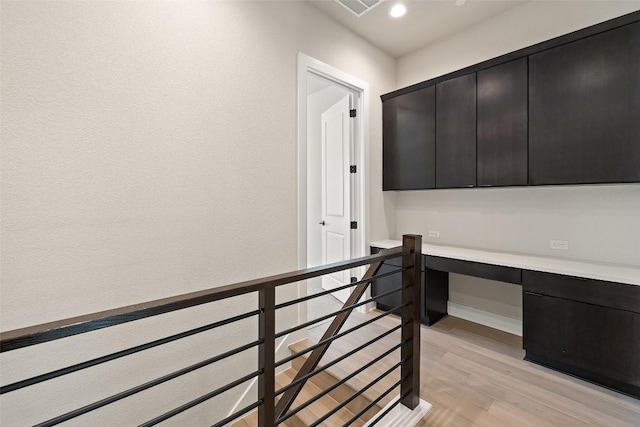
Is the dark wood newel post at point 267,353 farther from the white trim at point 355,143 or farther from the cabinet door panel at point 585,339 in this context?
the cabinet door panel at point 585,339

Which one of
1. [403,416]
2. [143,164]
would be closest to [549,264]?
[403,416]

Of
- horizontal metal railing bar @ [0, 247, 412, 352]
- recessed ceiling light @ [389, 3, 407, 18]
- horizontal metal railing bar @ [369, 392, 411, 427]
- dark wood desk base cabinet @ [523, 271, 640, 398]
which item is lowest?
horizontal metal railing bar @ [369, 392, 411, 427]

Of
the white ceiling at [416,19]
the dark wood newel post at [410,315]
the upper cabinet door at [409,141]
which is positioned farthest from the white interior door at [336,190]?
the dark wood newel post at [410,315]

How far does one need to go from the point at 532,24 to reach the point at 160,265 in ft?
11.9

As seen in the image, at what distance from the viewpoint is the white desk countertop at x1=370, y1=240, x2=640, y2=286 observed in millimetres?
1928

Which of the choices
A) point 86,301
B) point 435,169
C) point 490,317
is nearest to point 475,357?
point 490,317

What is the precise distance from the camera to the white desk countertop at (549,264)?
1.93 m

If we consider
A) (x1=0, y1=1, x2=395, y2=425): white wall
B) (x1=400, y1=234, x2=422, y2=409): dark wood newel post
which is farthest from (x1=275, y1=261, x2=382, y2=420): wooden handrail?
(x1=0, y1=1, x2=395, y2=425): white wall

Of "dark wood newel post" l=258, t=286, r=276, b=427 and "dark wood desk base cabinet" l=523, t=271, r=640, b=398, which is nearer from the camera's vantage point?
"dark wood newel post" l=258, t=286, r=276, b=427

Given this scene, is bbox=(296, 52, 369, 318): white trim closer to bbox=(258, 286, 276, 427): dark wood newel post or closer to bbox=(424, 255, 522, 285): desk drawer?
bbox=(424, 255, 522, 285): desk drawer

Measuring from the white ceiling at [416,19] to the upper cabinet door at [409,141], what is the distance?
0.61 meters

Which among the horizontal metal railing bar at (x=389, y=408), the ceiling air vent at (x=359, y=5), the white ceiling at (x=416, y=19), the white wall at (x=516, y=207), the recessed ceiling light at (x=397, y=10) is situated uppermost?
the white ceiling at (x=416, y=19)

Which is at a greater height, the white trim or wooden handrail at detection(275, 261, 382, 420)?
the white trim

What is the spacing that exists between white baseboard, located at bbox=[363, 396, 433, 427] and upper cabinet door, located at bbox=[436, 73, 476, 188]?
1969 millimetres
